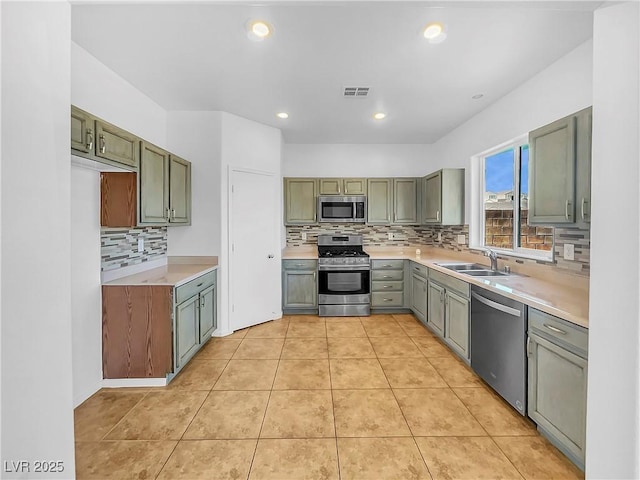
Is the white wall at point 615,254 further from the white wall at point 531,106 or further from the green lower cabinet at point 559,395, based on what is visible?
the white wall at point 531,106

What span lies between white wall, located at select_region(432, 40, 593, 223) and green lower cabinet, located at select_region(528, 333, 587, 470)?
1.78 meters

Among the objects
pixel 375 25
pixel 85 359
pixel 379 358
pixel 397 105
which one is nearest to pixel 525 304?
pixel 379 358

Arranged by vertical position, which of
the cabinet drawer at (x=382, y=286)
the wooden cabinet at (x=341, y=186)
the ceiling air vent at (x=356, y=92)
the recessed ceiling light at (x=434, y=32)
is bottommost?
the cabinet drawer at (x=382, y=286)

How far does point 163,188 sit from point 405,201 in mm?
3404

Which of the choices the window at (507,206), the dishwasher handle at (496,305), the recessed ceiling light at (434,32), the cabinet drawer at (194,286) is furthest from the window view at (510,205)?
the cabinet drawer at (194,286)

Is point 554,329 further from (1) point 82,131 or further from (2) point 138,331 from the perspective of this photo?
(1) point 82,131

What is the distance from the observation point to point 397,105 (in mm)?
3148

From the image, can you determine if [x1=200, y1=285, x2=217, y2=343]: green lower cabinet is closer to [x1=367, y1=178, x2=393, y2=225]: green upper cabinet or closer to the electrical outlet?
[x1=367, y1=178, x2=393, y2=225]: green upper cabinet

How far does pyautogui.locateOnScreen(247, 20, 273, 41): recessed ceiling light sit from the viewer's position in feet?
6.09

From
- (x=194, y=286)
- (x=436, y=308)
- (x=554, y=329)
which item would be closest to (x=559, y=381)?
(x=554, y=329)

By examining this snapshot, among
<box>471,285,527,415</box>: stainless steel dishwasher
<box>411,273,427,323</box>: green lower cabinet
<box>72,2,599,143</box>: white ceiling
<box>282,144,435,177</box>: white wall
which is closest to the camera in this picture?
<box>72,2,599,143</box>: white ceiling

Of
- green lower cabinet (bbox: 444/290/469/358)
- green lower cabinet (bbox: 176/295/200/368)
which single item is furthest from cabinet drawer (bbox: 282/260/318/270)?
green lower cabinet (bbox: 444/290/469/358)

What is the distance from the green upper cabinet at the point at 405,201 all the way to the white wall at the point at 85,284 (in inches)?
148

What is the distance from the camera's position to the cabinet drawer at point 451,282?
103 inches
